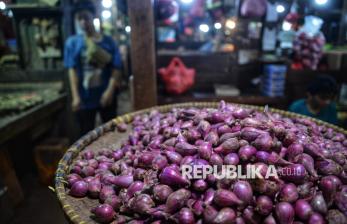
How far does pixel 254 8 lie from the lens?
5.07 metres

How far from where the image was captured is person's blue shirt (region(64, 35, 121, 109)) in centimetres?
454

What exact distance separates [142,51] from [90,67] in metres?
1.55

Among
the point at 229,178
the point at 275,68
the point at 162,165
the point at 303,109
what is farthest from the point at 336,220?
the point at 275,68

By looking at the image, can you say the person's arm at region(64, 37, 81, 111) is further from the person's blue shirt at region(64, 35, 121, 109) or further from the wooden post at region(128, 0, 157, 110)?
the wooden post at region(128, 0, 157, 110)

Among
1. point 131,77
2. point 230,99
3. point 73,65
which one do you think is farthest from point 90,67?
point 230,99

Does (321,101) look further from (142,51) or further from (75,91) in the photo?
(75,91)

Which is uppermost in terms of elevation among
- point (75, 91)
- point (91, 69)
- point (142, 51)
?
point (142, 51)

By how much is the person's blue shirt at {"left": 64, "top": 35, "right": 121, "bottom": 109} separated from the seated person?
113 inches

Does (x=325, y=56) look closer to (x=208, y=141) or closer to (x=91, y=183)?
(x=208, y=141)

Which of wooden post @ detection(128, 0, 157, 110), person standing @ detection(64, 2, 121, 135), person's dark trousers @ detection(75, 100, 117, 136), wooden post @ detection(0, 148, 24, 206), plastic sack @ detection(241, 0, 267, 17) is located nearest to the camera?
wooden post @ detection(128, 0, 157, 110)

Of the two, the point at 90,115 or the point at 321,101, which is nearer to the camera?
the point at 321,101

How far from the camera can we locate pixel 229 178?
1.47m

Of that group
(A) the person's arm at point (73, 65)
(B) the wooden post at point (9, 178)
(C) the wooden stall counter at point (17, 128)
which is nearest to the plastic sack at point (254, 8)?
(A) the person's arm at point (73, 65)

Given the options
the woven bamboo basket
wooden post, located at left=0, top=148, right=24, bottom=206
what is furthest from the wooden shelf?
wooden post, located at left=0, top=148, right=24, bottom=206
